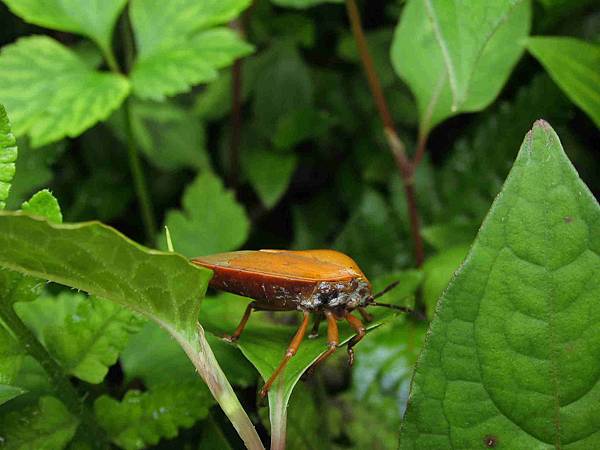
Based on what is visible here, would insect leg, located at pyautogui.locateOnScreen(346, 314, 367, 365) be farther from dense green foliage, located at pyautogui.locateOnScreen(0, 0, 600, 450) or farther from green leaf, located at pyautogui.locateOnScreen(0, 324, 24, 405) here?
green leaf, located at pyautogui.locateOnScreen(0, 324, 24, 405)

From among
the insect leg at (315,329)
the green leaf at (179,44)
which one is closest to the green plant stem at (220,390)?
the insect leg at (315,329)

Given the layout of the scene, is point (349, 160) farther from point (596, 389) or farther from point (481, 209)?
point (596, 389)

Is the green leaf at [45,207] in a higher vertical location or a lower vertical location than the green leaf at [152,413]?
higher

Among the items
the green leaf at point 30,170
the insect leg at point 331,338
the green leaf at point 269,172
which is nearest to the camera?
the insect leg at point 331,338

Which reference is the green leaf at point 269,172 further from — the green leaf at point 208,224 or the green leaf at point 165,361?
the green leaf at point 165,361

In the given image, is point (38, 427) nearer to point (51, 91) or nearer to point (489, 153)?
point (51, 91)

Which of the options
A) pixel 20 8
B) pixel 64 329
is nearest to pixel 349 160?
pixel 20 8

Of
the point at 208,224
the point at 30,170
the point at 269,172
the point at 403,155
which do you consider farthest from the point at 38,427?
the point at 269,172
